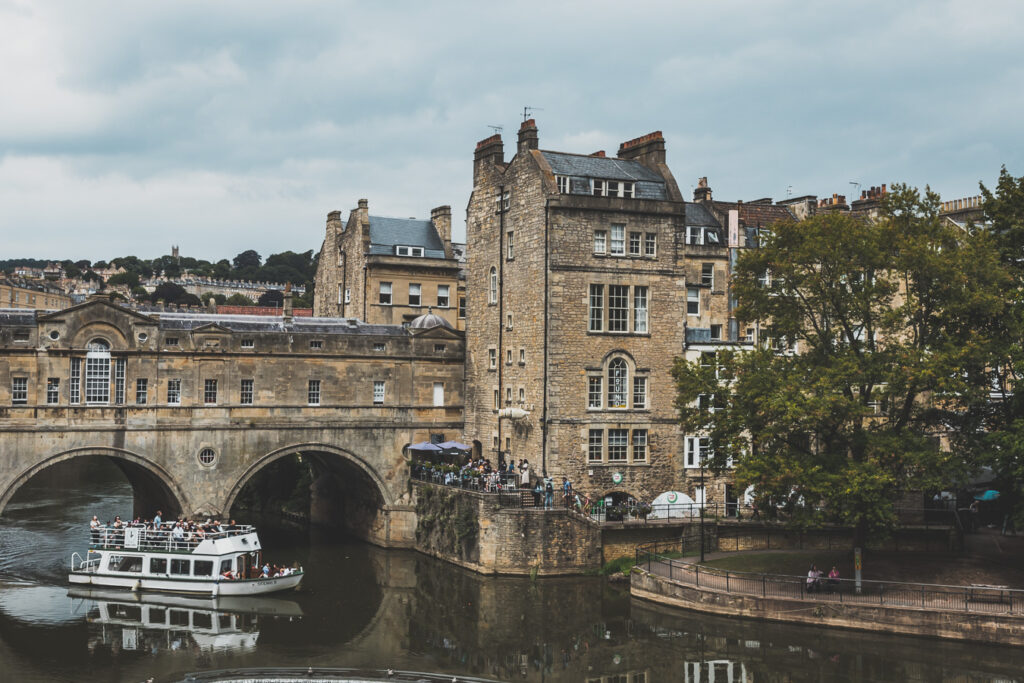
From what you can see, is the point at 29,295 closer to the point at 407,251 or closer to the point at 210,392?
the point at 407,251

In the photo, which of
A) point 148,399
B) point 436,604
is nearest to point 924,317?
point 436,604

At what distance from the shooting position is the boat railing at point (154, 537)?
42188 mm

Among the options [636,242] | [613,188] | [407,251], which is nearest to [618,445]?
[636,242]

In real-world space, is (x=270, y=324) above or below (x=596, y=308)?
below

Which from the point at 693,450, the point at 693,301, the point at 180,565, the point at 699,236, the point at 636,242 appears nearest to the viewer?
the point at 180,565

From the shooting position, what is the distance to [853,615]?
34.7m

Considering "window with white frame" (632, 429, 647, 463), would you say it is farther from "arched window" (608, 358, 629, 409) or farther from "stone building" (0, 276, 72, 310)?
"stone building" (0, 276, 72, 310)

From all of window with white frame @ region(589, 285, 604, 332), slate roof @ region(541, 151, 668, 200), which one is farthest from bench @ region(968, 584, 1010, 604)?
slate roof @ region(541, 151, 668, 200)

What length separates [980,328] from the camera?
121 feet

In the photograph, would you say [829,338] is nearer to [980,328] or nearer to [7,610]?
[980,328]

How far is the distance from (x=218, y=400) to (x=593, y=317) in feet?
56.0

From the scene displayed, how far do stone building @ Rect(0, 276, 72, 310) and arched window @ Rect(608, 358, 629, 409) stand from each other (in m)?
90.6

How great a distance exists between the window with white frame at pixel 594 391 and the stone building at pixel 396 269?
1710 cm

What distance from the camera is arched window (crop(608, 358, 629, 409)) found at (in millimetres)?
47125
